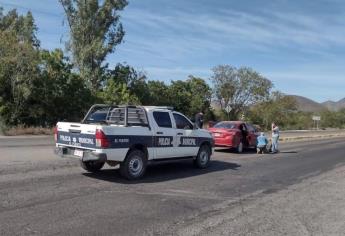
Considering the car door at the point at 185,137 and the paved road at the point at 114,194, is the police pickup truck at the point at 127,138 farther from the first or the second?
the paved road at the point at 114,194

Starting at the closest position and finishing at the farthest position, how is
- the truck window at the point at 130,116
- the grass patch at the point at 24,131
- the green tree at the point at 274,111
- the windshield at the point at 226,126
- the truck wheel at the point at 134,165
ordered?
the truck wheel at the point at 134,165, the truck window at the point at 130,116, the windshield at the point at 226,126, the grass patch at the point at 24,131, the green tree at the point at 274,111

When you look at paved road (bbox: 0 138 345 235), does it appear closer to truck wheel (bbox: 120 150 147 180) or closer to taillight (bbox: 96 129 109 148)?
truck wheel (bbox: 120 150 147 180)

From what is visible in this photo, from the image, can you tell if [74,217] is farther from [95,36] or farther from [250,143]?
[95,36]

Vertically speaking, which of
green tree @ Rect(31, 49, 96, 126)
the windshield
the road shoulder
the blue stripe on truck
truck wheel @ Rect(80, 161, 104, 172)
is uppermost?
green tree @ Rect(31, 49, 96, 126)

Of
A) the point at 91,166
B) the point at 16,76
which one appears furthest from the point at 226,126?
the point at 16,76

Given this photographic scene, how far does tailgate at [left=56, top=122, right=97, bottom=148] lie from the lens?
465 inches

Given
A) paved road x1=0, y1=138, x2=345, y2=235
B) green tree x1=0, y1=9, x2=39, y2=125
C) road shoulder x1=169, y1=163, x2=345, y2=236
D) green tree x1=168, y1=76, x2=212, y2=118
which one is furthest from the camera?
green tree x1=168, y1=76, x2=212, y2=118

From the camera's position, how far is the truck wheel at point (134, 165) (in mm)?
12312

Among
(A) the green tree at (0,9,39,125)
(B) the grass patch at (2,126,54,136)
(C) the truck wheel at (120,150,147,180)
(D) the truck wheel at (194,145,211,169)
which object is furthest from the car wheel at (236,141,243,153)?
(A) the green tree at (0,9,39,125)

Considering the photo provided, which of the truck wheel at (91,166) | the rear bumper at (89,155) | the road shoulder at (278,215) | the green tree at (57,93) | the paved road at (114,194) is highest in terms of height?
the green tree at (57,93)

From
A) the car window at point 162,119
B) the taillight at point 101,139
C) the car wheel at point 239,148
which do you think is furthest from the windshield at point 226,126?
the taillight at point 101,139

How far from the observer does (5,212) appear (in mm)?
8148

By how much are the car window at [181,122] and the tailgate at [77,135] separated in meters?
3.34

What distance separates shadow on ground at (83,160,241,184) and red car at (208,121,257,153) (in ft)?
15.6
